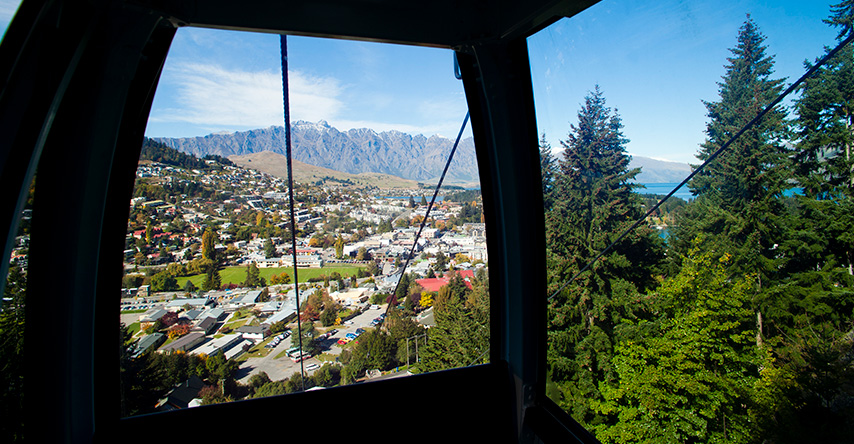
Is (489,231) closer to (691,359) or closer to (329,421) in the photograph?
(329,421)

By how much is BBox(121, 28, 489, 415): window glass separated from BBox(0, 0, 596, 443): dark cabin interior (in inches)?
9.2

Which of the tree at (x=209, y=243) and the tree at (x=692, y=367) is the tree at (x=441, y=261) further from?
the tree at (x=692, y=367)

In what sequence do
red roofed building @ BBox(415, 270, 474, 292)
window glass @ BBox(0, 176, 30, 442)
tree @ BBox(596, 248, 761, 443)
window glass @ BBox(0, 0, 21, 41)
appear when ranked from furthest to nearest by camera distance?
1. tree @ BBox(596, 248, 761, 443)
2. red roofed building @ BBox(415, 270, 474, 292)
3. window glass @ BBox(0, 176, 30, 442)
4. window glass @ BBox(0, 0, 21, 41)

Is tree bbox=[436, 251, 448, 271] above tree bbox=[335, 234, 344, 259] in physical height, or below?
below

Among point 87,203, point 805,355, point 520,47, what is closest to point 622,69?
point 520,47

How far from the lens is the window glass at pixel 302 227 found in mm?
2188

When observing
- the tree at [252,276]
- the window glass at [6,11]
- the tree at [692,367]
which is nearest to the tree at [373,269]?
the tree at [252,276]

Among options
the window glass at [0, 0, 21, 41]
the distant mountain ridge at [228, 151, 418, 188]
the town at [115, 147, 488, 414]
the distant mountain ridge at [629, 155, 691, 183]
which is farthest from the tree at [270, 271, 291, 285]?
the distant mountain ridge at [629, 155, 691, 183]

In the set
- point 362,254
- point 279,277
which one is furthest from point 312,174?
point 279,277

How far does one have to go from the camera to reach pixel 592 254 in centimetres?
432

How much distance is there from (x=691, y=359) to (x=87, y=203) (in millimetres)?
7509

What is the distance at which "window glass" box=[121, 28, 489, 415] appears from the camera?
219cm

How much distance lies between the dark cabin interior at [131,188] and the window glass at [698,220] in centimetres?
31

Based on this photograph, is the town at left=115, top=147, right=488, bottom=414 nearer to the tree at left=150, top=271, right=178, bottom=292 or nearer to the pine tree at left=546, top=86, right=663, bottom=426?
the tree at left=150, top=271, right=178, bottom=292
